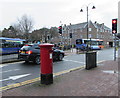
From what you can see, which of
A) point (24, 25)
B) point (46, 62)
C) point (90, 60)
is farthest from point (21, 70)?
point (24, 25)

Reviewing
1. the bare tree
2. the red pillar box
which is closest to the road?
the red pillar box

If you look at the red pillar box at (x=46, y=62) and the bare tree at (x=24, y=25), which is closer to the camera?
the red pillar box at (x=46, y=62)

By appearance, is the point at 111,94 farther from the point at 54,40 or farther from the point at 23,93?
the point at 54,40

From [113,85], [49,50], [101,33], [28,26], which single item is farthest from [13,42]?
[101,33]

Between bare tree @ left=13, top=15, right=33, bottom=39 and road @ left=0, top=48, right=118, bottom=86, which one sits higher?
bare tree @ left=13, top=15, right=33, bottom=39

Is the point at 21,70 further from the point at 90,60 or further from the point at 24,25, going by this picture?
the point at 24,25

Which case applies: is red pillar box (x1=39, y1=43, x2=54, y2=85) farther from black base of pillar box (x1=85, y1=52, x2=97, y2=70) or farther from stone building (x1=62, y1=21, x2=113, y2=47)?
stone building (x1=62, y1=21, x2=113, y2=47)

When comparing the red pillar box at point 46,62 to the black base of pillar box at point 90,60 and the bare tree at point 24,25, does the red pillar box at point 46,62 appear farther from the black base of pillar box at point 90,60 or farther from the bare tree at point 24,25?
the bare tree at point 24,25

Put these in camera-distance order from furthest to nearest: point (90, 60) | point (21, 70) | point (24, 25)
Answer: point (24, 25), point (21, 70), point (90, 60)

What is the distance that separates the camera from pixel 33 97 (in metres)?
3.28

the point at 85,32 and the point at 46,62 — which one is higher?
the point at 85,32

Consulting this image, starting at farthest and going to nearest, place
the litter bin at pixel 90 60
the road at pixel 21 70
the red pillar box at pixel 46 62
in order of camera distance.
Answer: the litter bin at pixel 90 60
the road at pixel 21 70
the red pillar box at pixel 46 62

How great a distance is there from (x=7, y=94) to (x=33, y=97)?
2.90ft

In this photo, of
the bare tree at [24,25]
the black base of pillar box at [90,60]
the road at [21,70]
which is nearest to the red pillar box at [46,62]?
the road at [21,70]
